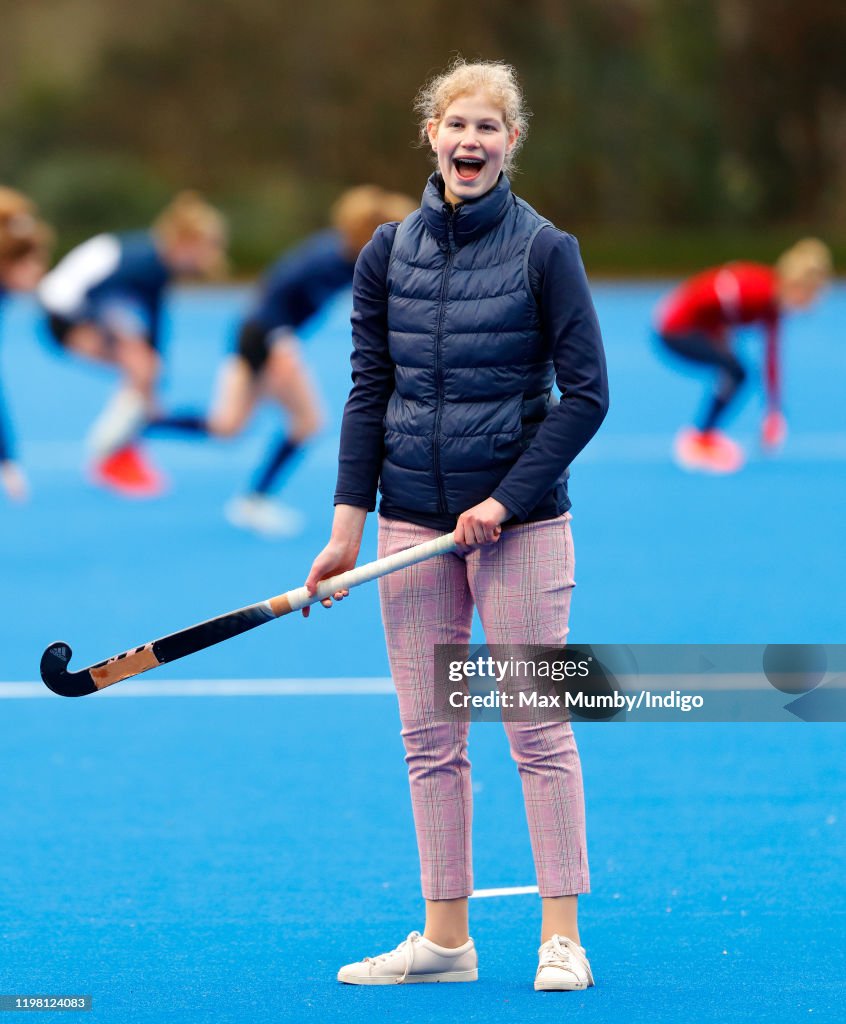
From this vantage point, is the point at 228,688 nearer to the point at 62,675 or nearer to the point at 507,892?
the point at 507,892

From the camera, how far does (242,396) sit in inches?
379

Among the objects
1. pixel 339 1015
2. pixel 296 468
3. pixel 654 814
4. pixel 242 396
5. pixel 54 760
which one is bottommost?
pixel 339 1015

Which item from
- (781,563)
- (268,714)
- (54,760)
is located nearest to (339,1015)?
(54,760)

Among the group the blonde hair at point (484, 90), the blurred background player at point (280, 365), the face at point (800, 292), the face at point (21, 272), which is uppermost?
the face at point (800, 292)

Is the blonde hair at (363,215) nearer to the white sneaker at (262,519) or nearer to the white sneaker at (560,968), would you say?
the white sneaker at (262,519)

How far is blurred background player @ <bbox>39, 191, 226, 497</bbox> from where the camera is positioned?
990cm

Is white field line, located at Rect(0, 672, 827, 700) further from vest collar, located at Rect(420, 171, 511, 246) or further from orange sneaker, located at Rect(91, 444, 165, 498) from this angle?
orange sneaker, located at Rect(91, 444, 165, 498)

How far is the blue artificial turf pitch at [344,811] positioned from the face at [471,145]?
1564 mm

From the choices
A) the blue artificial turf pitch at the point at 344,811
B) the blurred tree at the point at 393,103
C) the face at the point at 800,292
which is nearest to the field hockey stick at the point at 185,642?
the blue artificial turf pitch at the point at 344,811

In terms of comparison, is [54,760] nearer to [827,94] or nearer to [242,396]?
[242,396]

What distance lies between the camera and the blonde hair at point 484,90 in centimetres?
321

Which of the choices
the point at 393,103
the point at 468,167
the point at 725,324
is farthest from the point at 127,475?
the point at 393,103

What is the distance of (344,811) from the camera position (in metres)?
4.61

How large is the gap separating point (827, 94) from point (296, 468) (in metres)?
25.9
